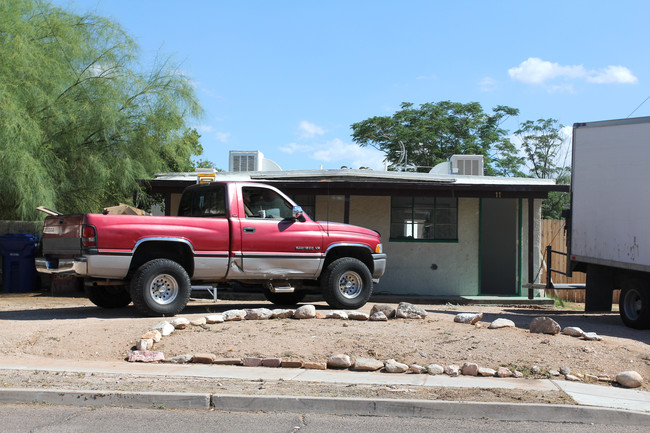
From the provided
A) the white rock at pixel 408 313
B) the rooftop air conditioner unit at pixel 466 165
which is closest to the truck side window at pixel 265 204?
the white rock at pixel 408 313

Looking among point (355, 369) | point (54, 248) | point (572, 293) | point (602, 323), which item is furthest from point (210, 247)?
point (572, 293)

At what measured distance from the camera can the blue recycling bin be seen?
14773 millimetres

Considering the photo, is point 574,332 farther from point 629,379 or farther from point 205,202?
point 205,202

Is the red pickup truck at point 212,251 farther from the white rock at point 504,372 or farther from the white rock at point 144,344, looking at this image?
the white rock at point 504,372

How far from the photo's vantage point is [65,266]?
980cm

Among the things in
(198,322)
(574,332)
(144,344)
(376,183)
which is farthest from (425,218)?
(144,344)

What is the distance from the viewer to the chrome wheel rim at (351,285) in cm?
1141

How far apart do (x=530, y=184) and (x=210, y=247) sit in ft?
28.6

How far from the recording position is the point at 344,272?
37.1 feet

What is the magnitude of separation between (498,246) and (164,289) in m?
10.3

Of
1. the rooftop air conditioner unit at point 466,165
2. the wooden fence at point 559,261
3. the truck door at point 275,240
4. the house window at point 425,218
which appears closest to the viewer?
the truck door at point 275,240

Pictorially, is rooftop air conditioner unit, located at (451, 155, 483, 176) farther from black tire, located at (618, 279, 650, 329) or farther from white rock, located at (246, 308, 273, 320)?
white rock, located at (246, 308, 273, 320)

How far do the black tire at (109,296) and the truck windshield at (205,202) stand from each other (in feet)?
5.55

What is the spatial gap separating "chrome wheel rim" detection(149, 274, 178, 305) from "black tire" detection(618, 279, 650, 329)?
7623 millimetres
